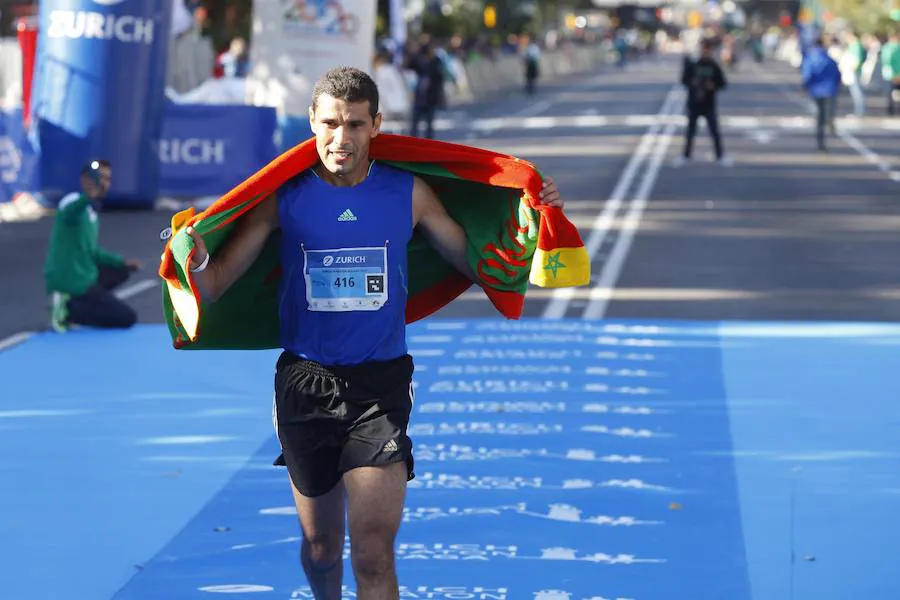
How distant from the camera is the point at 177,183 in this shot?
2391 centimetres

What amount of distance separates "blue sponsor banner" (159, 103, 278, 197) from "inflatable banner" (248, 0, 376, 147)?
152 inches

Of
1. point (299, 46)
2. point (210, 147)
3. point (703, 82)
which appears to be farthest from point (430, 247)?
point (703, 82)

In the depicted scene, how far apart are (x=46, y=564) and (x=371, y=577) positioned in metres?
2.41

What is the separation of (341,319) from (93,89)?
17113 mm

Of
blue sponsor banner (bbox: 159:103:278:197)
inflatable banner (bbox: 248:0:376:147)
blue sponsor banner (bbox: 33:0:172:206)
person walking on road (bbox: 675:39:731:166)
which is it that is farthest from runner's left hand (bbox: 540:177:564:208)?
person walking on road (bbox: 675:39:731:166)

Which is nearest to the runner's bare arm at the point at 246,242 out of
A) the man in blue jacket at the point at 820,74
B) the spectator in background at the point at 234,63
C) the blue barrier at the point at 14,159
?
the blue barrier at the point at 14,159

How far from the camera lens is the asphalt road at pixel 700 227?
15.3 m

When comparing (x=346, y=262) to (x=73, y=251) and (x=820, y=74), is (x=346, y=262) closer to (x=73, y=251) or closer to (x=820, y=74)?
(x=73, y=251)

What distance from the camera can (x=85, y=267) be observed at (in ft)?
44.1

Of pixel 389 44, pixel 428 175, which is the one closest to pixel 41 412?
pixel 428 175

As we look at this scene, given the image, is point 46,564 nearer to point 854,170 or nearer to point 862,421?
point 862,421

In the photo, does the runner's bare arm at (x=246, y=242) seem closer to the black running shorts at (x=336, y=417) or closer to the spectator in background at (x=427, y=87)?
the black running shorts at (x=336, y=417)

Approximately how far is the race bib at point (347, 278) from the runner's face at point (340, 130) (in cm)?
27

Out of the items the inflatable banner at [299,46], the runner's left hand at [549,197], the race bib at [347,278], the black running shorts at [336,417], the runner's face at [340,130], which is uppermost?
the runner's face at [340,130]
